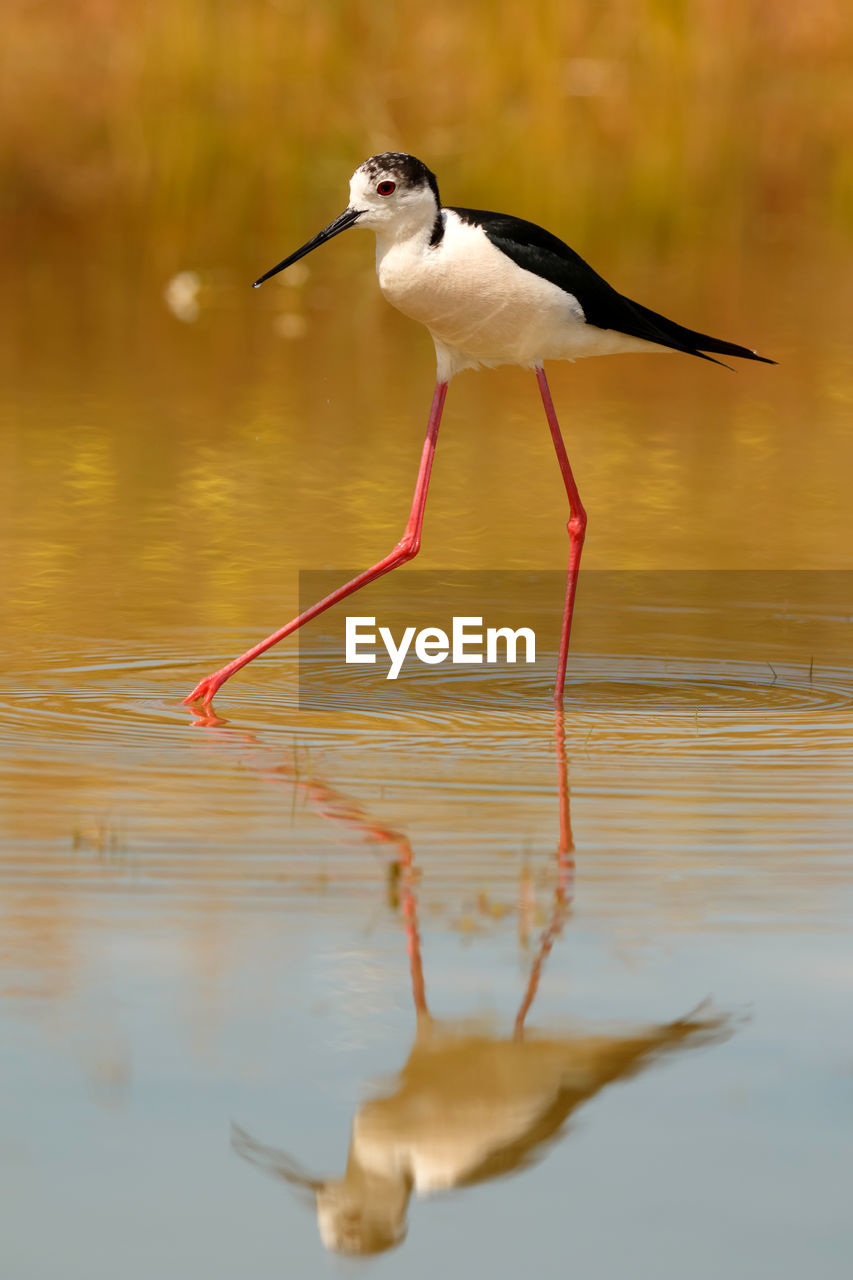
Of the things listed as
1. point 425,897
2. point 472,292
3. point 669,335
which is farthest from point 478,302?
point 425,897

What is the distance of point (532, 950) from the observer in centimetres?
354

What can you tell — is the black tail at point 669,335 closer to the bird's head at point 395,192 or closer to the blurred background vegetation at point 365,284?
the bird's head at point 395,192

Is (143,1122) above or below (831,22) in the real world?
below

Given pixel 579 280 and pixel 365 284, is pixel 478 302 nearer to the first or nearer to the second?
pixel 579 280

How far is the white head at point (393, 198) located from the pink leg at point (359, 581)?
53cm

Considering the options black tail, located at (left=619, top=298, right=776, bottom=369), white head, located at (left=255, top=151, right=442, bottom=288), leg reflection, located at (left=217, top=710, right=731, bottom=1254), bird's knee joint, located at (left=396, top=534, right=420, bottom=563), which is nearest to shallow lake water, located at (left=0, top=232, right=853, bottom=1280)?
leg reflection, located at (left=217, top=710, right=731, bottom=1254)

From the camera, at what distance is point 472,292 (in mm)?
5605

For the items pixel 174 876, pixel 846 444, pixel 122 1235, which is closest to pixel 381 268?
pixel 174 876

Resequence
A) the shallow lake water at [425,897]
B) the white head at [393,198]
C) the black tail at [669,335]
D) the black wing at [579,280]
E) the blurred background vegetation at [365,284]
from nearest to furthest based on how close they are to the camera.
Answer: the shallow lake water at [425,897]
the white head at [393,198]
the black wing at [579,280]
the black tail at [669,335]
the blurred background vegetation at [365,284]

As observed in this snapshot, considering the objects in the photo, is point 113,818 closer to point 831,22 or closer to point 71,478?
point 71,478

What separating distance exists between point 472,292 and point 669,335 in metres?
0.77

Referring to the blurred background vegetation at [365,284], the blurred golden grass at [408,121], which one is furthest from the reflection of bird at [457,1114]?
the blurred golden grass at [408,121]

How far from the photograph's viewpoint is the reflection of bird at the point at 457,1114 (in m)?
2.69

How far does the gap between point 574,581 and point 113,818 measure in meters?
2.02
